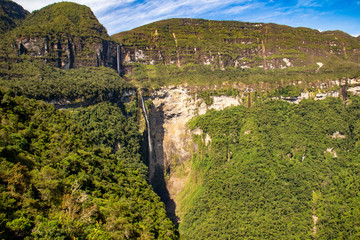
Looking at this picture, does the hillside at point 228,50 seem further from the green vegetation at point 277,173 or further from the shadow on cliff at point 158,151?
the green vegetation at point 277,173

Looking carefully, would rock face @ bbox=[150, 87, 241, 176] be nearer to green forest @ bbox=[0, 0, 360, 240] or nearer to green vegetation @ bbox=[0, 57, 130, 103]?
green forest @ bbox=[0, 0, 360, 240]

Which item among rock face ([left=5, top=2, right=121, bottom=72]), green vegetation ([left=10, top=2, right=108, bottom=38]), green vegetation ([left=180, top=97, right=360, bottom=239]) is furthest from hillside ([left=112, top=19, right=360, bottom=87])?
green vegetation ([left=180, top=97, right=360, bottom=239])

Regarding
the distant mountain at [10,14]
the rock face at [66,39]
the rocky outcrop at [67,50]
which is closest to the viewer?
the rocky outcrop at [67,50]

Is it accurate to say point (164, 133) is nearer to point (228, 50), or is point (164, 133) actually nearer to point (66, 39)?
point (66, 39)

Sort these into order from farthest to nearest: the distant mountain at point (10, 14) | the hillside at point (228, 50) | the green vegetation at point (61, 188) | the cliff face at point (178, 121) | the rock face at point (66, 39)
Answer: the hillside at point (228, 50) → the distant mountain at point (10, 14) → the cliff face at point (178, 121) → the rock face at point (66, 39) → the green vegetation at point (61, 188)

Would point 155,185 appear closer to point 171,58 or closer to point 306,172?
point 306,172

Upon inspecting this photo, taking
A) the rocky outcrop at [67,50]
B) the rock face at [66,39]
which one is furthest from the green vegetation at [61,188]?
the rock face at [66,39]

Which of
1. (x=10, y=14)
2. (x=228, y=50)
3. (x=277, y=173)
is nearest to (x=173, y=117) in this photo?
(x=277, y=173)

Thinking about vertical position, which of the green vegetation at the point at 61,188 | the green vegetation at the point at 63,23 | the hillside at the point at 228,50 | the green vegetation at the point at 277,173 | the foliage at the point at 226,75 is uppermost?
the green vegetation at the point at 63,23
